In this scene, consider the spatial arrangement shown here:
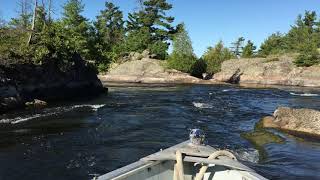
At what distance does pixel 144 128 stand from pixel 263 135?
5.89 m

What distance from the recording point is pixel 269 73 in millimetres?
67750

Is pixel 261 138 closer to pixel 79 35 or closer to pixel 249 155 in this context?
pixel 249 155

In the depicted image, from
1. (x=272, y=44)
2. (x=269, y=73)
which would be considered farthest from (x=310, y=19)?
(x=269, y=73)

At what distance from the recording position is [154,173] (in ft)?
25.0

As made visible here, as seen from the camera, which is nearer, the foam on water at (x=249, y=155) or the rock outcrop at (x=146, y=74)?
the foam on water at (x=249, y=155)

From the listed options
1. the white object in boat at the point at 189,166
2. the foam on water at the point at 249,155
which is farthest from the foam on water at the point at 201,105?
the white object in boat at the point at 189,166

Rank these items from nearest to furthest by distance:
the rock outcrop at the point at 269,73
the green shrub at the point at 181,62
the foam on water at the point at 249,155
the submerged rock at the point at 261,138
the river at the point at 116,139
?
the river at the point at 116,139 < the foam on water at the point at 249,155 < the submerged rock at the point at 261,138 < the rock outcrop at the point at 269,73 < the green shrub at the point at 181,62

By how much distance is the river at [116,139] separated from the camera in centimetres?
1315

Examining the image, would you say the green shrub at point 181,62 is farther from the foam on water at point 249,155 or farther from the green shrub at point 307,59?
the foam on water at point 249,155

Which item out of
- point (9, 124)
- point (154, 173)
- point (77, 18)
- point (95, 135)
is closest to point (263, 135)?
point (95, 135)

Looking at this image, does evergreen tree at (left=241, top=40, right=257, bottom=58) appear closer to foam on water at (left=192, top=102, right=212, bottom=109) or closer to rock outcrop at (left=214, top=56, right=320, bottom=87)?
rock outcrop at (left=214, top=56, right=320, bottom=87)

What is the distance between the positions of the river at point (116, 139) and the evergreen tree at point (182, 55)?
125 ft

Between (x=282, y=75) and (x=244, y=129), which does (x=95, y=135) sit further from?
(x=282, y=75)

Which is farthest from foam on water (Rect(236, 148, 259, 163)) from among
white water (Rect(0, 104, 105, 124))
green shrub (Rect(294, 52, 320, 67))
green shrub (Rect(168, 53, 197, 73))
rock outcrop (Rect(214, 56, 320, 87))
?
green shrub (Rect(294, 52, 320, 67))
